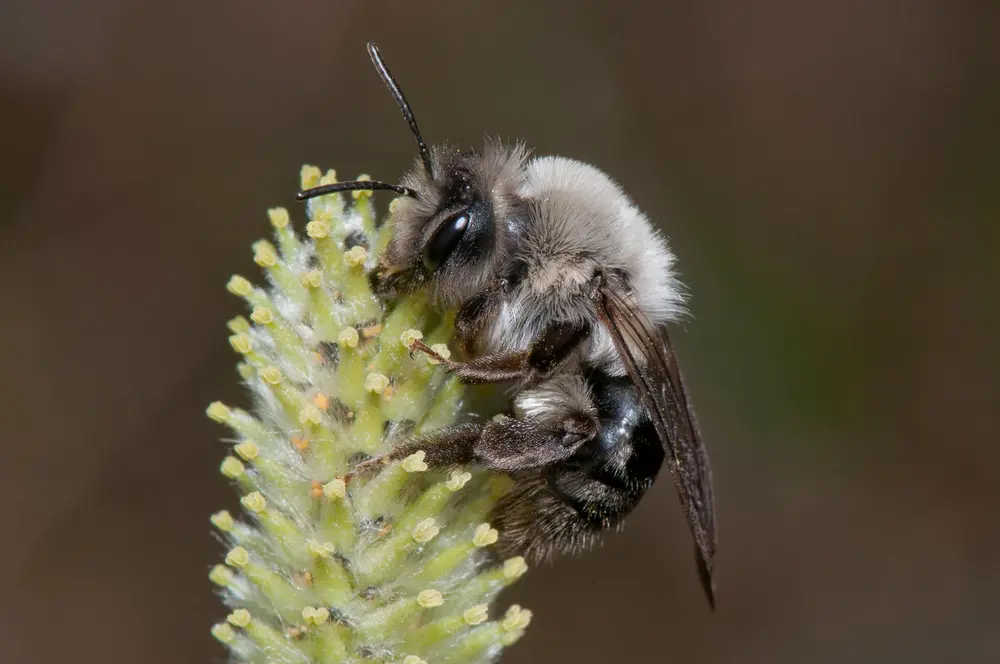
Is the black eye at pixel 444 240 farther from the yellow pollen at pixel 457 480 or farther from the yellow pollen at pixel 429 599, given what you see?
the yellow pollen at pixel 429 599

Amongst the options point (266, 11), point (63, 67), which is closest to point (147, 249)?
point (63, 67)

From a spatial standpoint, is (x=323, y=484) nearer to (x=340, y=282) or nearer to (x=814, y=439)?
(x=340, y=282)

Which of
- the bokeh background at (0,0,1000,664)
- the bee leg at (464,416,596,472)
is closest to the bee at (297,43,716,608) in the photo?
the bee leg at (464,416,596,472)

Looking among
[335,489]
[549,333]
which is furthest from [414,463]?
[549,333]

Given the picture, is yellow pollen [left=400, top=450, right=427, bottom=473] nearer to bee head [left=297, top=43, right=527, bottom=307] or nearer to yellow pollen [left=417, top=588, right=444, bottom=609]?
yellow pollen [left=417, top=588, right=444, bottom=609]

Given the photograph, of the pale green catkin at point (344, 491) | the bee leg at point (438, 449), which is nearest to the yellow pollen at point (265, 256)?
the pale green catkin at point (344, 491)

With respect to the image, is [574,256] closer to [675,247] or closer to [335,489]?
[335,489]
